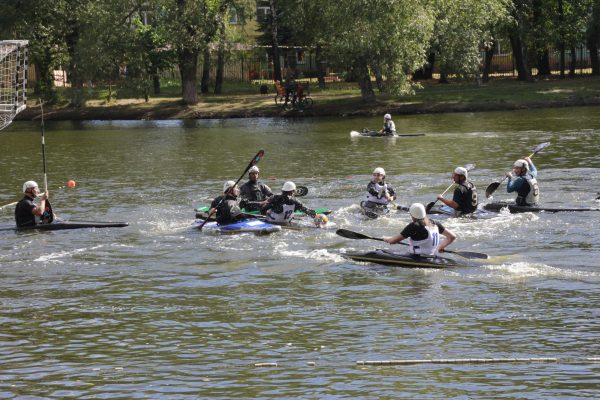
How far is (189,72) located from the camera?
64500 mm

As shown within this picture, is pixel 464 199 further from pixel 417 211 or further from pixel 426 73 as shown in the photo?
pixel 426 73

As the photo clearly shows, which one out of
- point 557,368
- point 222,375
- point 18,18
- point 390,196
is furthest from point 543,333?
point 18,18

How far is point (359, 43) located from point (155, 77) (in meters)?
19.2

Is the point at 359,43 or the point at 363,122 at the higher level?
the point at 359,43

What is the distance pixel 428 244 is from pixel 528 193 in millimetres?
6585

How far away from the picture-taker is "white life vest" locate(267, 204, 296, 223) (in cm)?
2466

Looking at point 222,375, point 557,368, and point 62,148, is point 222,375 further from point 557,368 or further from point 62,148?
point 62,148

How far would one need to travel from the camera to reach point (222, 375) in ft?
46.2

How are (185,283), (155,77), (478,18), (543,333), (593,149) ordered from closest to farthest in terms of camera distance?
(543,333)
(185,283)
(593,149)
(478,18)
(155,77)

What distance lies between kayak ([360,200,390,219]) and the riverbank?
114 ft

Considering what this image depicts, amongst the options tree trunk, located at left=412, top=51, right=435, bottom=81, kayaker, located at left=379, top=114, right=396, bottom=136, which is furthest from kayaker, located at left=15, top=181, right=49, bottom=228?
tree trunk, located at left=412, top=51, right=435, bottom=81

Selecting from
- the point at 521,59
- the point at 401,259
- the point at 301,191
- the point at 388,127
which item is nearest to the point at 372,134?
the point at 388,127

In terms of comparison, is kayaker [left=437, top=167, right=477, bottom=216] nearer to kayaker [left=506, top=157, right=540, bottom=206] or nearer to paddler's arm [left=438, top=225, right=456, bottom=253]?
kayaker [left=506, top=157, right=540, bottom=206]

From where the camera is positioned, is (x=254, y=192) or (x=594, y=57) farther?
(x=594, y=57)
